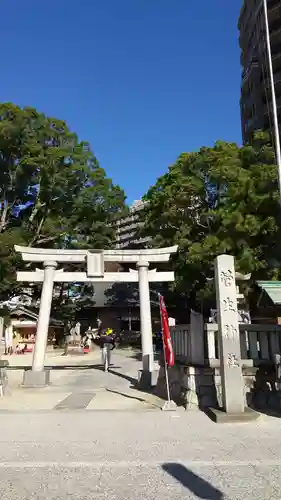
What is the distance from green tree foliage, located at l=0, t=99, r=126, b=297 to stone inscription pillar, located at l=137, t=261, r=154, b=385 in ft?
29.6

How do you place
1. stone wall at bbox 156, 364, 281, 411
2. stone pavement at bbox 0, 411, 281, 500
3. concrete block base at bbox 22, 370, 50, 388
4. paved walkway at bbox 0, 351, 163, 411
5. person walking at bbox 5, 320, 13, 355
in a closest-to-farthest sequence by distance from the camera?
stone pavement at bbox 0, 411, 281, 500 < stone wall at bbox 156, 364, 281, 411 < paved walkway at bbox 0, 351, 163, 411 < concrete block base at bbox 22, 370, 50, 388 < person walking at bbox 5, 320, 13, 355

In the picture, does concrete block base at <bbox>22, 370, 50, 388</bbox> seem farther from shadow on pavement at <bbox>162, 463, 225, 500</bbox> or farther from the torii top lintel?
shadow on pavement at <bbox>162, 463, 225, 500</bbox>

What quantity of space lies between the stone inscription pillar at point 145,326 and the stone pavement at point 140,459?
5.92 metres

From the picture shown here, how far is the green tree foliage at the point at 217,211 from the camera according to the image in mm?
20516

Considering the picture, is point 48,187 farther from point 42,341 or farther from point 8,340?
point 8,340

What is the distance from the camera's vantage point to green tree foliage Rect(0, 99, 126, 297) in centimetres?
2398

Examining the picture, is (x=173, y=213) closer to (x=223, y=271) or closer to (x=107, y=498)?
(x=223, y=271)

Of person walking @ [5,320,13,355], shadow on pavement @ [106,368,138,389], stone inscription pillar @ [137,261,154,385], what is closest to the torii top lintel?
stone inscription pillar @ [137,261,154,385]

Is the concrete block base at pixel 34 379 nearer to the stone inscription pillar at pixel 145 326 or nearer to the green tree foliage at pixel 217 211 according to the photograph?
the stone inscription pillar at pixel 145 326

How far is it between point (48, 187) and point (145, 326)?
12.8 metres

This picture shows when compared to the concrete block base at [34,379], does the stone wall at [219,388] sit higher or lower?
higher

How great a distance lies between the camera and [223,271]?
317 inches

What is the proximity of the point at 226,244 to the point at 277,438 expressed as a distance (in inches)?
626

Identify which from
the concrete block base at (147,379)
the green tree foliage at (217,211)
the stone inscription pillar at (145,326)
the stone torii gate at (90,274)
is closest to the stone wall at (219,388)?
the concrete block base at (147,379)
